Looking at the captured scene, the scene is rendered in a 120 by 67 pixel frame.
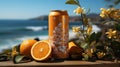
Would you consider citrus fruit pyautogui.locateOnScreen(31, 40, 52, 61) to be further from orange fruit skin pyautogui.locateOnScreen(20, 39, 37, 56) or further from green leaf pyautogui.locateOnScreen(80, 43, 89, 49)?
green leaf pyautogui.locateOnScreen(80, 43, 89, 49)

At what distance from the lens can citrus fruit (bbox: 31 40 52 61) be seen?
0.97 metres

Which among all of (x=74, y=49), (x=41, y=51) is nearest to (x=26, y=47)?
(x=41, y=51)

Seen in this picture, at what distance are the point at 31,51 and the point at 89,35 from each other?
→ 0.71 feet

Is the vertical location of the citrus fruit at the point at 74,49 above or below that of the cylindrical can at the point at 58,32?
below

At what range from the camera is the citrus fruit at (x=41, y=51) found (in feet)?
3.17

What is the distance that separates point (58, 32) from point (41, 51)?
90 mm

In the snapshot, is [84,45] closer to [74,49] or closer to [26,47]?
[74,49]

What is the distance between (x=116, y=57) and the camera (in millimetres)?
1014

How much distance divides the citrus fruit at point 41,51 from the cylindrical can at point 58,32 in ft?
0.07

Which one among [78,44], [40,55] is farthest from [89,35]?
[40,55]

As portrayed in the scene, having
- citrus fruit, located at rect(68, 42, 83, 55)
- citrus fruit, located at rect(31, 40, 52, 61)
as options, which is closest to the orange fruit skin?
citrus fruit, located at rect(31, 40, 52, 61)

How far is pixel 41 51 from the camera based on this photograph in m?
0.98

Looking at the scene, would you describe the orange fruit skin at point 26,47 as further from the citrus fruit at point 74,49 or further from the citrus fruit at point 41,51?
the citrus fruit at point 74,49

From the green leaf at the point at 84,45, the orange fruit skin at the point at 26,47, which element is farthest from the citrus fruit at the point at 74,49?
the orange fruit skin at the point at 26,47
